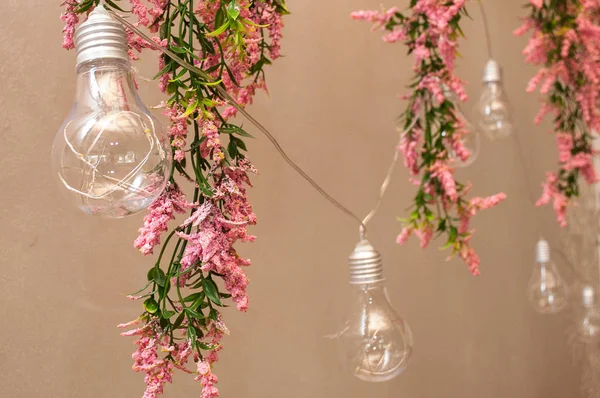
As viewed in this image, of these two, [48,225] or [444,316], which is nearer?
[48,225]

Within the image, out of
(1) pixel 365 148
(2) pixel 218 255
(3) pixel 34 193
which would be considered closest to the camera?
(2) pixel 218 255

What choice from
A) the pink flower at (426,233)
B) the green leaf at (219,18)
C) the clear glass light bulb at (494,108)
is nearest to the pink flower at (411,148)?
the pink flower at (426,233)

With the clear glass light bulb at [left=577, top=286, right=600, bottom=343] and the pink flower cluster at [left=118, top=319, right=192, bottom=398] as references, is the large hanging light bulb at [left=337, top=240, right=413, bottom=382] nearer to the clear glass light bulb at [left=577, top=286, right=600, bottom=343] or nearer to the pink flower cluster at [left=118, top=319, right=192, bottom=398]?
the pink flower cluster at [left=118, top=319, right=192, bottom=398]

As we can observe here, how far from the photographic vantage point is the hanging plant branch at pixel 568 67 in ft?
6.06

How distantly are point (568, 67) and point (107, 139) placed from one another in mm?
1607

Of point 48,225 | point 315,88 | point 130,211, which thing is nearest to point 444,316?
point 315,88

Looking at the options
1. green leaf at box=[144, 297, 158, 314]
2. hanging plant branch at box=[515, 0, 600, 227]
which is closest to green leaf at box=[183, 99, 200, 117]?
green leaf at box=[144, 297, 158, 314]

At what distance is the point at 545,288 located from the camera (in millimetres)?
2088

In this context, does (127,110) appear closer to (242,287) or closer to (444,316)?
(242,287)

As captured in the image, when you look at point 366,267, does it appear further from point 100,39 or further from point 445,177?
point 100,39

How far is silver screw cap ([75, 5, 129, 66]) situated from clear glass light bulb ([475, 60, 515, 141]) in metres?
1.39

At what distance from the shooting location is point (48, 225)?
3.98ft

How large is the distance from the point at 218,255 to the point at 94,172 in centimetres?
18

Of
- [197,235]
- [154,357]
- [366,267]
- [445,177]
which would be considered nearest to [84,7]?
[197,235]
